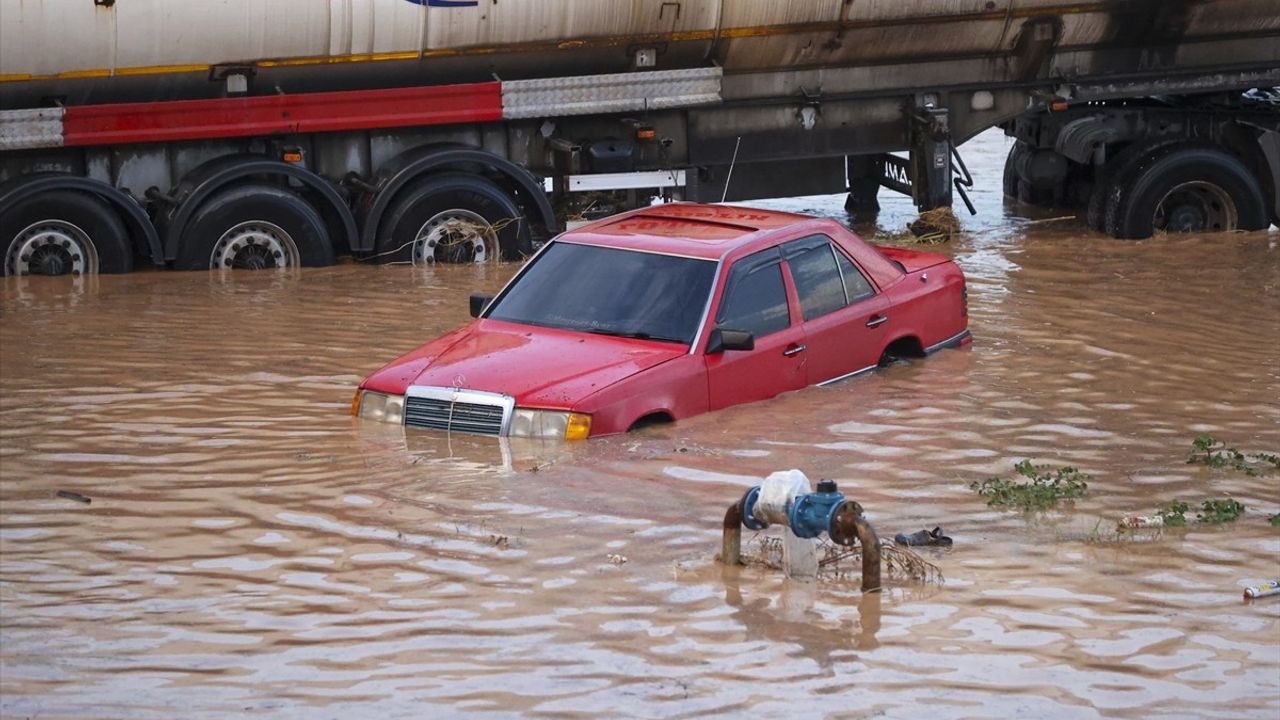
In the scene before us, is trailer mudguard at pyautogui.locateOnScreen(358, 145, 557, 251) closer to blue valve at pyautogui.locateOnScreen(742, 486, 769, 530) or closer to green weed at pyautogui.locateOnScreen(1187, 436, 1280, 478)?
green weed at pyautogui.locateOnScreen(1187, 436, 1280, 478)

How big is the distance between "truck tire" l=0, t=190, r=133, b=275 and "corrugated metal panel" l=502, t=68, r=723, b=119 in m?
3.44

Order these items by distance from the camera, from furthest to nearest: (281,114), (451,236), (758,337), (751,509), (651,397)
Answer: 1. (451,236)
2. (281,114)
3. (758,337)
4. (651,397)
5. (751,509)

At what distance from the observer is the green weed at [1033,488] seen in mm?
8195

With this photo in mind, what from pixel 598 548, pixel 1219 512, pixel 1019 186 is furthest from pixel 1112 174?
pixel 598 548

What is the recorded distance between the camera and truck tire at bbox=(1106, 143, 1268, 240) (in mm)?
17562

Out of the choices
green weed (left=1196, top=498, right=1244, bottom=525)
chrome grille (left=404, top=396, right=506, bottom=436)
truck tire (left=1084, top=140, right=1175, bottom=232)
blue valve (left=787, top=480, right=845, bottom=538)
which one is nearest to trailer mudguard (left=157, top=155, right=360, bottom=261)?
chrome grille (left=404, top=396, right=506, bottom=436)

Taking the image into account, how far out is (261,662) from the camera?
6.10 meters

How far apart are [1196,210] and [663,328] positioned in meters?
9.84

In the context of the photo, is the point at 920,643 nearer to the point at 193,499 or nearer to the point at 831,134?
the point at 193,499

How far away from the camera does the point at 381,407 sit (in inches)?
375

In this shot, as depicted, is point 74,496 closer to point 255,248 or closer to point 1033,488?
point 1033,488

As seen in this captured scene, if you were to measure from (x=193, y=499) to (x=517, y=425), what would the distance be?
1695 millimetres

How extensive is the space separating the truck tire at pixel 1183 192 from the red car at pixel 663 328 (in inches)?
260

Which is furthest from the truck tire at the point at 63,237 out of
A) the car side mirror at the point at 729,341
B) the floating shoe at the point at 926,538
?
the floating shoe at the point at 926,538
